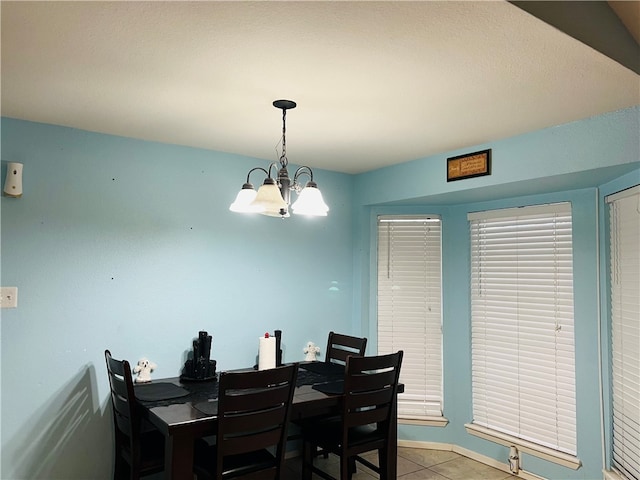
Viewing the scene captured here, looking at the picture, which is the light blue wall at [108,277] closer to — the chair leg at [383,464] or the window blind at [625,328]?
the chair leg at [383,464]

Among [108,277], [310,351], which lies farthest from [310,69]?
[310,351]

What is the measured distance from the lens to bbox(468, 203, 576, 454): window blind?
3.09 metres

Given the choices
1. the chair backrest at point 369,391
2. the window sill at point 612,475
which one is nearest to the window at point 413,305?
the chair backrest at point 369,391

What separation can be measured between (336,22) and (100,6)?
756 mm

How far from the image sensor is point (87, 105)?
2391 mm

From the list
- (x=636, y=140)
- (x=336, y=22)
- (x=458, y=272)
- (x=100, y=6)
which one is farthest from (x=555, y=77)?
(x=458, y=272)

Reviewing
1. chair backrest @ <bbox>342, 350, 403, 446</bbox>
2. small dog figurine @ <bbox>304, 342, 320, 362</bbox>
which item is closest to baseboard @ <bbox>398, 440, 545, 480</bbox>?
small dog figurine @ <bbox>304, 342, 320, 362</bbox>

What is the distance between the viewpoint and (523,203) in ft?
10.9

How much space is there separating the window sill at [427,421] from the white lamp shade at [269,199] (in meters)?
2.41

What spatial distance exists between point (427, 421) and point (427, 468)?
430mm

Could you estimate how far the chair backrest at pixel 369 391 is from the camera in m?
2.54

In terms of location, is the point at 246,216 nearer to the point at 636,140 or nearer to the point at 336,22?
the point at 336,22

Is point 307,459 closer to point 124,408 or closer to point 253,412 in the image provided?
point 253,412

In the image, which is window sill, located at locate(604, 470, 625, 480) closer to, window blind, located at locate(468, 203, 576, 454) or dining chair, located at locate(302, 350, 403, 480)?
window blind, located at locate(468, 203, 576, 454)
